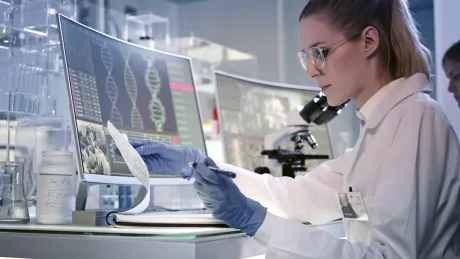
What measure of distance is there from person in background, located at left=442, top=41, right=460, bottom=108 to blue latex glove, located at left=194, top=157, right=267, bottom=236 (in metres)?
1.87

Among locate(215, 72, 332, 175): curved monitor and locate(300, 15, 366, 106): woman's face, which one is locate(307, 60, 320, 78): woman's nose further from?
locate(215, 72, 332, 175): curved monitor

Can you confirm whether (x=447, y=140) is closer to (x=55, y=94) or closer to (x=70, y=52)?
(x=70, y=52)

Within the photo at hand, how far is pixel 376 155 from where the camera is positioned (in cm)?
136

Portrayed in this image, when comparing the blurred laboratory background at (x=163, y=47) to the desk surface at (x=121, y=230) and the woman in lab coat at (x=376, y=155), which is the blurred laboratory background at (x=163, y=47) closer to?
the woman in lab coat at (x=376, y=155)

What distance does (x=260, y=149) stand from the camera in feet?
8.66

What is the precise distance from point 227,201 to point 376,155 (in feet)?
1.29

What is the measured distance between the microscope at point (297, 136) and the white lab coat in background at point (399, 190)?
3.03 feet

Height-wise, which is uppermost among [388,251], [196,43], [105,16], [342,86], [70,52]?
[196,43]

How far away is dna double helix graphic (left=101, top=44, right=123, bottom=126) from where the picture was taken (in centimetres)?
171

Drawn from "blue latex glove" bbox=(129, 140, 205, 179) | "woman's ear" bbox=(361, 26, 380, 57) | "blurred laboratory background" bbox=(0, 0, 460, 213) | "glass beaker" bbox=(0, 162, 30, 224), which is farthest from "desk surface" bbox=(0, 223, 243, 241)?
"woman's ear" bbox=(361, 26, 380, 57)

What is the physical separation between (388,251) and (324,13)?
2.07 ft

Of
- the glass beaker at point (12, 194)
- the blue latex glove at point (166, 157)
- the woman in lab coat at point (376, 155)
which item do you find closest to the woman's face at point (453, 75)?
the woman in lab coat at point (376, 155)

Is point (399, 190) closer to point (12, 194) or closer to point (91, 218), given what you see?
point (91, 218)

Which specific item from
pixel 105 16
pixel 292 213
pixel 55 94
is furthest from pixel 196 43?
pixel 292 213
